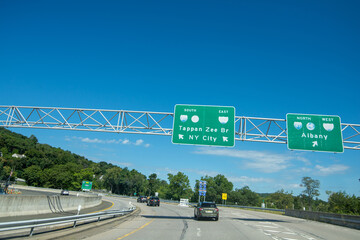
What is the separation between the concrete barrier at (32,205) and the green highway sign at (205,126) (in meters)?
10.2

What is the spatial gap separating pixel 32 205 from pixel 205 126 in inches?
517

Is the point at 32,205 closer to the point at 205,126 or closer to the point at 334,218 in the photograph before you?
the point at 205,126

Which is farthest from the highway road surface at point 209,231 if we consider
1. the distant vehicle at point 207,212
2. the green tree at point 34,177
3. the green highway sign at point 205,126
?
the green tree at point 34,177

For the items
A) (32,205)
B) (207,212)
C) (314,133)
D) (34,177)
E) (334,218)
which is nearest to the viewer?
(32,205)

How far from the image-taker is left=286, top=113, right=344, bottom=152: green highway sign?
18.2 meters

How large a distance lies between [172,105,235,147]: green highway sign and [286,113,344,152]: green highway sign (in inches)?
184

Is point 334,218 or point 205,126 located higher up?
point 205,126

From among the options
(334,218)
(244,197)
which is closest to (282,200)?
(244,197)

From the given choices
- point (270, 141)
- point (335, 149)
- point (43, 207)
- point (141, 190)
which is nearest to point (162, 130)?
point (270, 141)

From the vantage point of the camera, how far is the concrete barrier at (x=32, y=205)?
1356 cm

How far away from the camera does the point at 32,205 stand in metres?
15.8

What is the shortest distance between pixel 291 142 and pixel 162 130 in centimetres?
1027

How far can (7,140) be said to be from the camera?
18425 cm

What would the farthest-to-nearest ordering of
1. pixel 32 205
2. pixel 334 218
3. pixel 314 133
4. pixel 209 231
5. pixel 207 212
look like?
pixel 334 218 < pixel 207 212 < pixel 314 133 < pixel 32 205 < pixel 209 231
